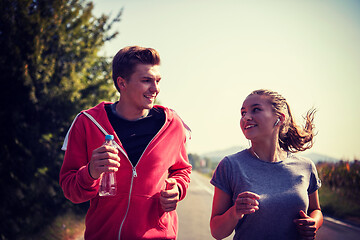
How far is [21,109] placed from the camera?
7699 millimetres

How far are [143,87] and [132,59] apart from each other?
264 mm

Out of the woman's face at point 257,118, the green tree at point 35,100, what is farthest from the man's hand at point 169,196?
the green tree at point 35,100

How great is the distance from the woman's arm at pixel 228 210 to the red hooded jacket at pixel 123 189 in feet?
0.99

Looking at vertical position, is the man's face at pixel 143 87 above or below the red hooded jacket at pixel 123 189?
above

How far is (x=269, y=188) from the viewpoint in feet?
8.36

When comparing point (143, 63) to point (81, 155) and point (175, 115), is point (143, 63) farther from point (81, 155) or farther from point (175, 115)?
point (81, 155)

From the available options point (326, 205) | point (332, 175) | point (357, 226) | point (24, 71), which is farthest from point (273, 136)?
point (332, 175)

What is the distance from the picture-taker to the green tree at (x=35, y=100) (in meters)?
7.24

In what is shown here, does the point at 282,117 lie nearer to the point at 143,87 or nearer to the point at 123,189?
the point at 143,87

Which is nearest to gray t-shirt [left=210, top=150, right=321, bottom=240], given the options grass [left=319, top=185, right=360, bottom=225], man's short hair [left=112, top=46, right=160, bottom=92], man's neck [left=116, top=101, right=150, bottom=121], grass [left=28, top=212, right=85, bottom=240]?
man's neck [left=116, top=101, right=150, bottom=121]

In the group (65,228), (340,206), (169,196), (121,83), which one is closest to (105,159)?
(169,196)

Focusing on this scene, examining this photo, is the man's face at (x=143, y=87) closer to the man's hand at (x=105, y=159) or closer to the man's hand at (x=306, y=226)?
the man's hand at (x=105, y=159)

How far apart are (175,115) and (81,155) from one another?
2.86 feet

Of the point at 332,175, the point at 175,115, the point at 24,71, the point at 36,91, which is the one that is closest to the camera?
the point at 175,115
